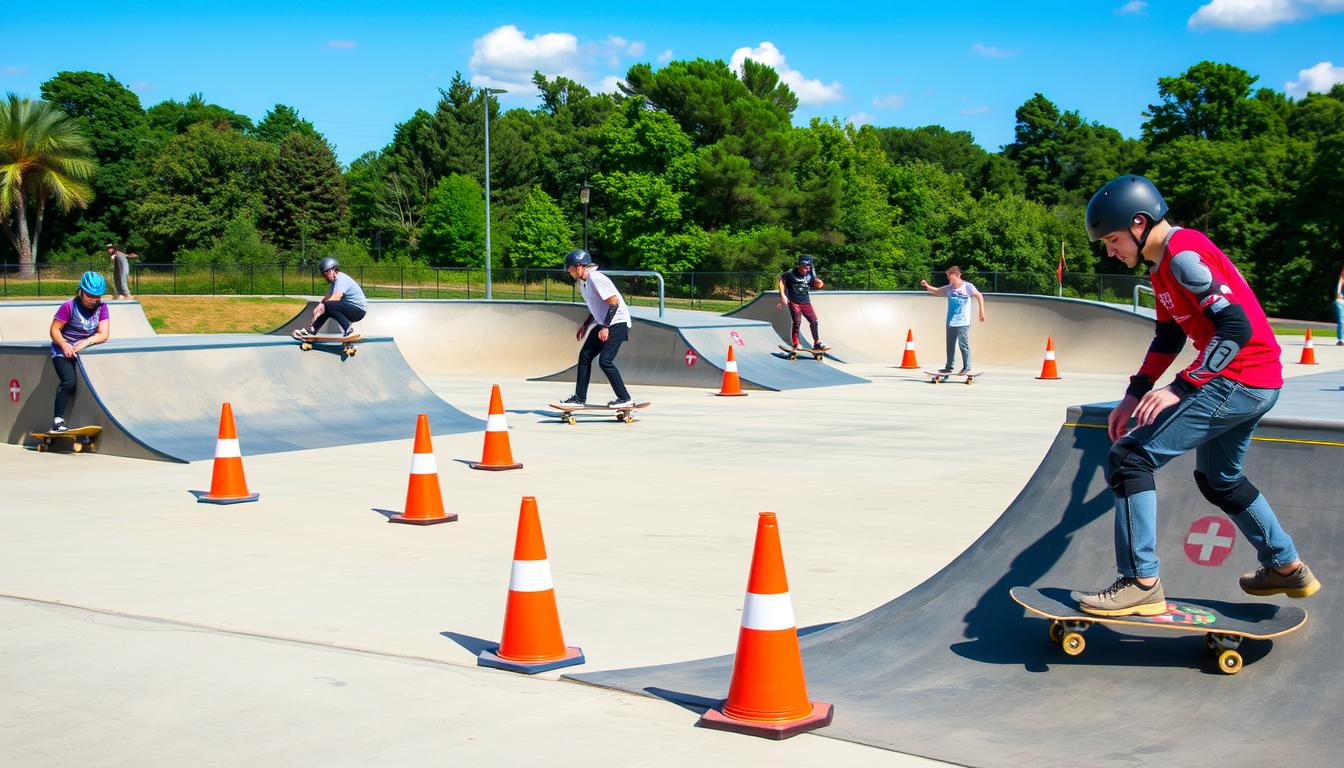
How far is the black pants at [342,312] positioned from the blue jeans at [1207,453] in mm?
11557

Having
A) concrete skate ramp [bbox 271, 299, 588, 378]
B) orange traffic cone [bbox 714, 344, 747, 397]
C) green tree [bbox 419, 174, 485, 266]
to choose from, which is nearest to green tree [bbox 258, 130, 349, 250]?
green tree [bbox 419, 174, 485, 266]

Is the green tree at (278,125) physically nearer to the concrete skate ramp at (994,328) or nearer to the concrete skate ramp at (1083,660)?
the concrete skate ramp at (994,328)

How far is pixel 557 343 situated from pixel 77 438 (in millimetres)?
12523

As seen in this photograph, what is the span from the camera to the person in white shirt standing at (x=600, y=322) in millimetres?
13859

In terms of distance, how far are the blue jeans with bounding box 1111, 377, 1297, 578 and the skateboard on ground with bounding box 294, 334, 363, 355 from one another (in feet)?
36.8

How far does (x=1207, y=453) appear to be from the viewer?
4.46 metres

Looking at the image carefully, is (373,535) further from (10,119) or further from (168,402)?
(10,119)

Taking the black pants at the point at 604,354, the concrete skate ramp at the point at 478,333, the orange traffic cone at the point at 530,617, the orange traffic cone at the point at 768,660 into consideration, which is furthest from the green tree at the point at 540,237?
the orange traffic cone at the point at 768,660

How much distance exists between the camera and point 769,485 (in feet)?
33.6

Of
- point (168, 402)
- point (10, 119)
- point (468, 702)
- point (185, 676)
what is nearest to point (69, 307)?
point (168, 402)

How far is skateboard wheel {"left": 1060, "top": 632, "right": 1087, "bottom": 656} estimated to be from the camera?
457 cm

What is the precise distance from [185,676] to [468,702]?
1.20m

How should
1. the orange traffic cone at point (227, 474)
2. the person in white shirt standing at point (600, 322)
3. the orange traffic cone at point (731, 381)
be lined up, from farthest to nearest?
the orange traffic cone at point (731, 381), the person in white shirt standing at point (600, 322), the orange traffic cone at point (227, 474)

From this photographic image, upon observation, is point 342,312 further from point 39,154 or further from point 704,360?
point 39,154
